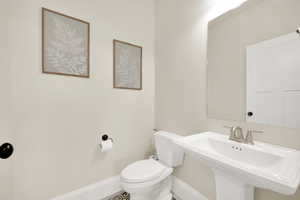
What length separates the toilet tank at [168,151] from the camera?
4.83 feet

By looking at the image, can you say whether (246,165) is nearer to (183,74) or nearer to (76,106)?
(183,74)

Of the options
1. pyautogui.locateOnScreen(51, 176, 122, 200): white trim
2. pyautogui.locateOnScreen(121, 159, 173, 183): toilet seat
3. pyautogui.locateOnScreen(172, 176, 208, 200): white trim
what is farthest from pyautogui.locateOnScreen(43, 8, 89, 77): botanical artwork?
pyautogui.locateOnScreen(172, 176, 208, 200): white trim

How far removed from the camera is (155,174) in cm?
129

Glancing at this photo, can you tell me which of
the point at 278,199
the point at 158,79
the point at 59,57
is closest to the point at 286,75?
the point at 278,199

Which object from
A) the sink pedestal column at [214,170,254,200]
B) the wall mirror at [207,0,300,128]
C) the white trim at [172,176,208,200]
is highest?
the wall mirror at [207,0,300,128]

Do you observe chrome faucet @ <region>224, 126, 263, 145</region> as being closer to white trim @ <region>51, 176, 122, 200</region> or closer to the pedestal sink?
the pedestal sink

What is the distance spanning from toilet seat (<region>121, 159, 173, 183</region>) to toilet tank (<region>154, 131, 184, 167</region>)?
0.27ft

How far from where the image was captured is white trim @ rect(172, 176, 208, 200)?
1.39 metres

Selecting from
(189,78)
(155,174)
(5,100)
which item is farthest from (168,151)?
(5,100)

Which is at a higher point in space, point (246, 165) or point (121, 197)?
point (246, 165)

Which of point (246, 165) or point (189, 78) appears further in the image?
point (189, 78)

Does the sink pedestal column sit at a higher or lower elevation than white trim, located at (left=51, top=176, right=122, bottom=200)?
higher

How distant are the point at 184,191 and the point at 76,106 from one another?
149cm

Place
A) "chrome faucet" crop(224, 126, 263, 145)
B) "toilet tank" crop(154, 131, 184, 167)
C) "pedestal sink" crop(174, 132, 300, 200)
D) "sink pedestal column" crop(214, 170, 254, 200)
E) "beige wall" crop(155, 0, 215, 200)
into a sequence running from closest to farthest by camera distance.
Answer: "pedestal sink" crop(174, 132, 300, 200) → "sink pedestal column" crop(214, 170, 254, 200) → "chrome faucet" crop(224, 126, 263, 145) → "beige wall" crop(155, 0, 215, 200) → "toilet tank" crop(154, 131, 184, 167)
